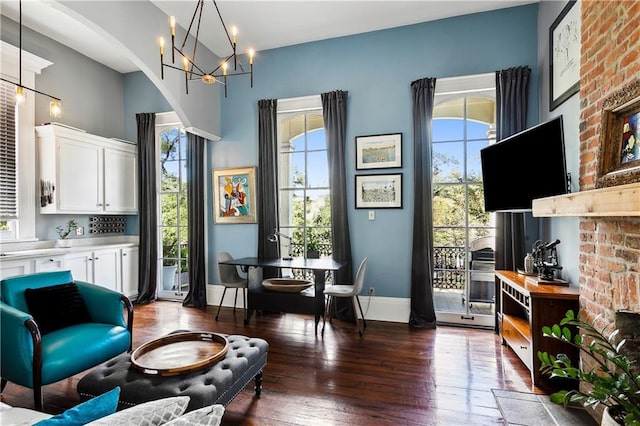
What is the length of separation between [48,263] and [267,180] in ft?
9.01

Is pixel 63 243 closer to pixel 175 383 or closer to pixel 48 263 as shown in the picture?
pixel 48 263

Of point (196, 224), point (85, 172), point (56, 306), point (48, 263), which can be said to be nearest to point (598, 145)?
point (56, 306)

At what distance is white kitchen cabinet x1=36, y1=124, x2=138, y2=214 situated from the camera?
4.21 metres

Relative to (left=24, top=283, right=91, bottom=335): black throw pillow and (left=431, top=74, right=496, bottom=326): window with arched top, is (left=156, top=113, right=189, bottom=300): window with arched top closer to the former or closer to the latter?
(left=24, top=283, right=91, bottom=335): black throw pillow

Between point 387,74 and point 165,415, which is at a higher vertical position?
point 387,74

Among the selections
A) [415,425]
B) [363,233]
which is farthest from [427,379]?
[363,233]

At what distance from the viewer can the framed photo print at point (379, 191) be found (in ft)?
13.2

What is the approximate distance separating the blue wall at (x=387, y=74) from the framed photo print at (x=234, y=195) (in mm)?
176

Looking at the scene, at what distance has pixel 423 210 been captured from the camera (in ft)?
12.6

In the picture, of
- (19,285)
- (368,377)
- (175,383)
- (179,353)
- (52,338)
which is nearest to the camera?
(175,383)

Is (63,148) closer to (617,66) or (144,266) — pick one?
(144,266)

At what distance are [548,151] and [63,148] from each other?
5409 mm

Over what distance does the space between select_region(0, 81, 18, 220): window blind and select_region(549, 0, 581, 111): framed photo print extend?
5962 mm

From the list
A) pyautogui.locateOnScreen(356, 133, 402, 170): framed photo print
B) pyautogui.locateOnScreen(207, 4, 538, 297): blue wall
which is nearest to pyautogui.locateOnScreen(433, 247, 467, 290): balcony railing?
pyautogui.locateOnScreen(207, 4, 538, 297): blue wall
